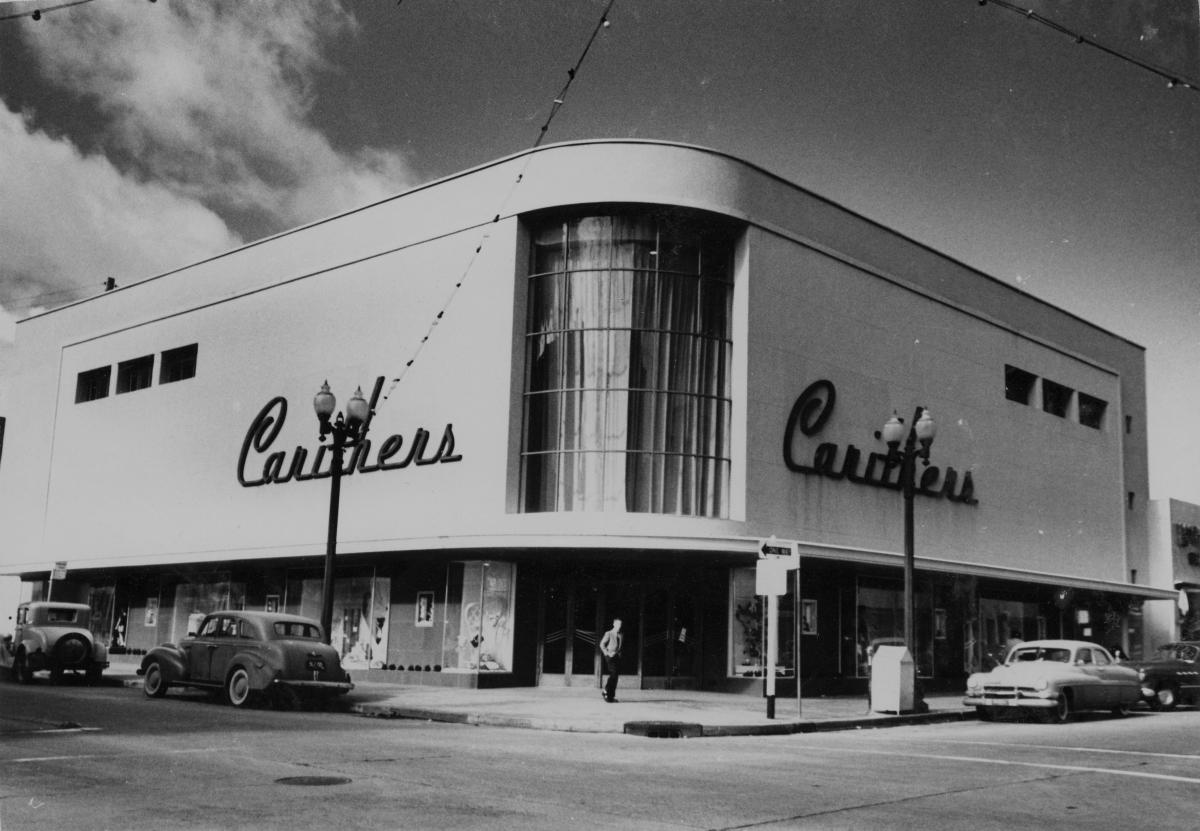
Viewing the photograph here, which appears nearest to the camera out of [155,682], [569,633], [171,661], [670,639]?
[171,661]

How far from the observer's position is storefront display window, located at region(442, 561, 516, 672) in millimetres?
26078

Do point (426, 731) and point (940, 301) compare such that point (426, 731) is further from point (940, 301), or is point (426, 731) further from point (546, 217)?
point (940, 301)

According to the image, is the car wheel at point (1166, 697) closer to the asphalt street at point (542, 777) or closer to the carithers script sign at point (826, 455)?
the carithers script sign at point (826, 455)

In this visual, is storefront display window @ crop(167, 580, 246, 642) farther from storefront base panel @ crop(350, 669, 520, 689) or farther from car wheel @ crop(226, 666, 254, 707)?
car wheel @ crop(226, 666, 254, 707)

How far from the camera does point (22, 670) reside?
24.9 meters

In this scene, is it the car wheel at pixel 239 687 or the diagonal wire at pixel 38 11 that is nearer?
the diagonal wire at pixel 38 11

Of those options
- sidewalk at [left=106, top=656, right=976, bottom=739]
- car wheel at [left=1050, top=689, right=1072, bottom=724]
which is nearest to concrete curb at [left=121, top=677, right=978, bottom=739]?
sidewalk at [left=106, top=656, right=976, bottom=739]

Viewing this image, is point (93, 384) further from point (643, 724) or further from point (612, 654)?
point (643, 724)

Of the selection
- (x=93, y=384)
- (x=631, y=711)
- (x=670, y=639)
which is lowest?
(x=631, y=711)

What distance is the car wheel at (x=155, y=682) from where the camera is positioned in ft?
69.7

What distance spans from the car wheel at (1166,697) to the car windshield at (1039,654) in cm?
433

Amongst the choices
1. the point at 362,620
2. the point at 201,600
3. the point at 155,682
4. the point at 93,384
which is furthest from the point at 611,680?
the point at 93,384

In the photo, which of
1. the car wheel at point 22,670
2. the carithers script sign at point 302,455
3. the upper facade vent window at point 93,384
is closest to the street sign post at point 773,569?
the carithers script sign at point 302,455

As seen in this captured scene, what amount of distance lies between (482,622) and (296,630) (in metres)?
6.66
